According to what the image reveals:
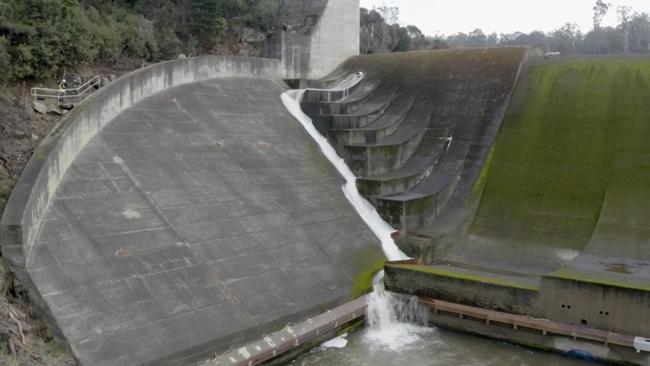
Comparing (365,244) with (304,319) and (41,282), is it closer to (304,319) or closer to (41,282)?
(304,319)

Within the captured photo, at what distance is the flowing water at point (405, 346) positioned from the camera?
831 cm

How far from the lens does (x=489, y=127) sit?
543 inches

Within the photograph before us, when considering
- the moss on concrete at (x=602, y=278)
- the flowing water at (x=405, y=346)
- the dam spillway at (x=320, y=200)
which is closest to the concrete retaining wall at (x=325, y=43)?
the dam spillway at (x=320, y=200)

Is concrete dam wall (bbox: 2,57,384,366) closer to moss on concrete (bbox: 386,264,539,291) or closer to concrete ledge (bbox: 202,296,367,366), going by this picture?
concrete ledge (bbox: 202,296,367,366)

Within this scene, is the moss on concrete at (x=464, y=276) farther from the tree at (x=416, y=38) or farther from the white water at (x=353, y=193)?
the tree at (x=416, y=38)

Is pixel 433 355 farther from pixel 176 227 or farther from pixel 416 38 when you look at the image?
pixel 416 38

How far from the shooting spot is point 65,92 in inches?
422

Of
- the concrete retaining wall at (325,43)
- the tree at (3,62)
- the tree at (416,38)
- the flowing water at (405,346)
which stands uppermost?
the tree at (416,38)

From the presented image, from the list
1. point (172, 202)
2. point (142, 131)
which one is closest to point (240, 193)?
point (172, 202)

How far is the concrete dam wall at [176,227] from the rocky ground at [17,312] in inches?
6.8

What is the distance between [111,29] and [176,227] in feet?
22.3

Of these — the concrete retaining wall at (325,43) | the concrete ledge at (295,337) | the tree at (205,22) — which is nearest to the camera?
the concrete ledge at (295,337)

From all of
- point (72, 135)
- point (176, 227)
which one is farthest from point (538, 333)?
point (72, 135)

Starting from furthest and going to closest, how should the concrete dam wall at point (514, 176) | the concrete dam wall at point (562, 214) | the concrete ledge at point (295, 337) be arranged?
1. the concrete dam wall at point (514, 176)
2. the concrete dam wall at point (562, 214)
3. the concrete ledge at point (295, 337)
